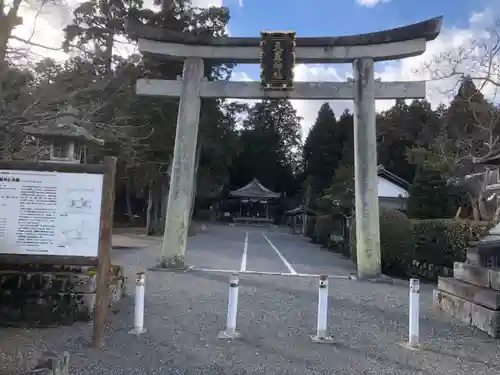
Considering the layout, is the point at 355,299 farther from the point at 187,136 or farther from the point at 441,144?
the point at 441,144

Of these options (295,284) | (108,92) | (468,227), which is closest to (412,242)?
(468,227)

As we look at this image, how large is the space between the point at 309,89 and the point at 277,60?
1.16 meters

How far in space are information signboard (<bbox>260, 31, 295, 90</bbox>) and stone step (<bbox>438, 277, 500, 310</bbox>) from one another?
650 cm

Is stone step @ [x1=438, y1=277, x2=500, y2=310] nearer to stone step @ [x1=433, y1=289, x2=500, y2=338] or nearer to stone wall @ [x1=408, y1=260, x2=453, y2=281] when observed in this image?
stone step @ [x1=433, y1=289, x2=500, y2=338]

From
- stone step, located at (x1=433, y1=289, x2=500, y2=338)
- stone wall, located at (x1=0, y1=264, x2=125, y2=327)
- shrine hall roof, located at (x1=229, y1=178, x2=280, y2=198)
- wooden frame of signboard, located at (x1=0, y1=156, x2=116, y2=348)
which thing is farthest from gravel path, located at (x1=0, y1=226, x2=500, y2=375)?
shrine hall roof, located at (x1=229, y1=178, x2=280, y2=198)

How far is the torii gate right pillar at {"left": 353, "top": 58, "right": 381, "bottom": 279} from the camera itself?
12156 mm

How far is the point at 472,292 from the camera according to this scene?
7.37 m

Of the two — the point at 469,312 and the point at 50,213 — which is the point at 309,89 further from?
the point at 50,213

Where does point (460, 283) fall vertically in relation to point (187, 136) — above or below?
below

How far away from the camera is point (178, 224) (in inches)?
494

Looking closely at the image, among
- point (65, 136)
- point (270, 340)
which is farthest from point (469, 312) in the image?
point (65, 136)

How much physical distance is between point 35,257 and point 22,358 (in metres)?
1.32

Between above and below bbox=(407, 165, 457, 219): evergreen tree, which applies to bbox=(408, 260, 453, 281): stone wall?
below

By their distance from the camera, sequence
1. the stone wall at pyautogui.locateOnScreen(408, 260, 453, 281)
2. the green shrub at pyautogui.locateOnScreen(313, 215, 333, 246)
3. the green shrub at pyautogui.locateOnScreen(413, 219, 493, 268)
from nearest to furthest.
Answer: the green shrub at pyautogui.locateOnScreen(413, 219, 493, 268)
the stone wall at pyautogui.locateOnScreen(408, 260, 453, 281)
the green shrub at pyautogui.locateOnScreen(313, 215, 333, 246)
